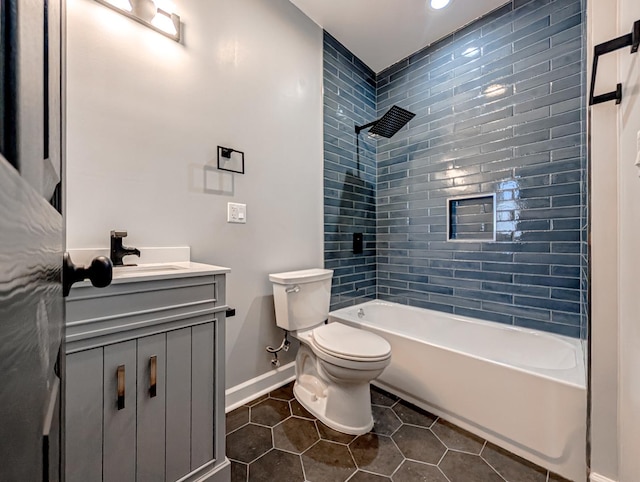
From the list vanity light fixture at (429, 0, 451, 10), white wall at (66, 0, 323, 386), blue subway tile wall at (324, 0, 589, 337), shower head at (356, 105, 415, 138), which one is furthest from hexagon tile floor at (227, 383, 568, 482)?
vanity light fixture at (429, 0, 451, 10)

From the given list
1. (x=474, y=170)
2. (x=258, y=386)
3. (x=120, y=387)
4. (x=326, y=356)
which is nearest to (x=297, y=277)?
(x=326, y=356)

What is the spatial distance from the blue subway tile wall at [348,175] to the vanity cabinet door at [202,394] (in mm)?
1240

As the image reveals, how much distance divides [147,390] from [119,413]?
0.09 m

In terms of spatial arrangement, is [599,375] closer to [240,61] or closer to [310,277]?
[310,277]

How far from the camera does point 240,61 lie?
168 cm

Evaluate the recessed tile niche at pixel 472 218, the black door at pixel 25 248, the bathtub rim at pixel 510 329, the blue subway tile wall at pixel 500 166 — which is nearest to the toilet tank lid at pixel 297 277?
the bathtub rim at pixel 510 329

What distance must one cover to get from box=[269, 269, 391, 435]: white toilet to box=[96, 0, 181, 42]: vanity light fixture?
140 cm

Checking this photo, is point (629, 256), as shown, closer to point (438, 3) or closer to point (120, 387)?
point (120, 387)

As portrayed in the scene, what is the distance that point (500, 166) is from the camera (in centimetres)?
193

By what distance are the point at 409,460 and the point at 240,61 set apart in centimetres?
232

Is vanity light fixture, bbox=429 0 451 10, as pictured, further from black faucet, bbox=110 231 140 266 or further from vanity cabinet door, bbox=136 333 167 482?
vanity cabinet door, bbox=136 333 167 482

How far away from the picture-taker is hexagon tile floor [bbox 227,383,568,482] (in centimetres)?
119

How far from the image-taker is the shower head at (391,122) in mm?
2090

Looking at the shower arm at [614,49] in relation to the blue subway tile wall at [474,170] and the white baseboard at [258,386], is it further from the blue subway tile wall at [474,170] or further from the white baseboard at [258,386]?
the white baseboard at [258,386]
